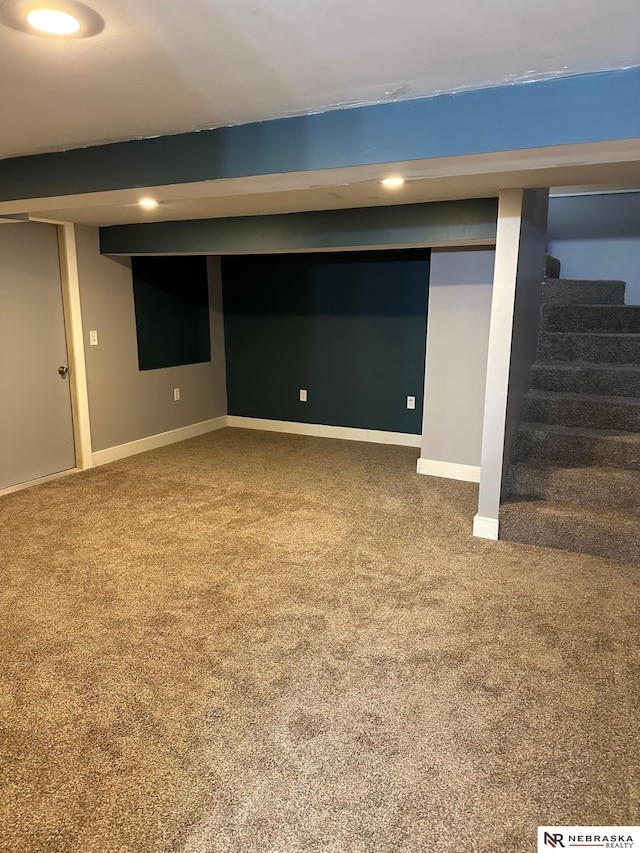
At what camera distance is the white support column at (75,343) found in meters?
4.48

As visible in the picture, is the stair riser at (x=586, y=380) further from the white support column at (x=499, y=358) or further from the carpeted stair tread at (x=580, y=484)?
the white support column at (x=499, y=358)

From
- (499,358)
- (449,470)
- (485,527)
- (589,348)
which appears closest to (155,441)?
(449,470)

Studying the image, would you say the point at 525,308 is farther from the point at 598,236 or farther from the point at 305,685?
the point at 305,685

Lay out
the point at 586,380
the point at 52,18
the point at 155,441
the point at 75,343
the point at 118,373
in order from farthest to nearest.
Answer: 1. the point at 155,441
2. the point at 118,373
3. the point at 75,343
4. the point at 586,380
5. the point at 52,18

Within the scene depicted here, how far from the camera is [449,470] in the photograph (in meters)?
4.66

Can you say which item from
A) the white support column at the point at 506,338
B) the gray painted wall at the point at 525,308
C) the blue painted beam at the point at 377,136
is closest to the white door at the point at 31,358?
the blue painted beam at the point at 377,136

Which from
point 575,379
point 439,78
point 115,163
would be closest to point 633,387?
point 575,379

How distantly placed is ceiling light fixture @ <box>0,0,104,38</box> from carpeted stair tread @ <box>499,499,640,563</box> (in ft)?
10.0

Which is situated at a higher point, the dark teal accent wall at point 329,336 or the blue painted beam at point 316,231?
the blue painted beam at point 316,231

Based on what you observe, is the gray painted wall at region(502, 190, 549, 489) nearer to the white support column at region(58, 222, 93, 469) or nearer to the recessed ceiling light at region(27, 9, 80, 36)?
the recessed ceiling light at region(27, 9, 80, 36)

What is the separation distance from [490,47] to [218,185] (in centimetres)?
117

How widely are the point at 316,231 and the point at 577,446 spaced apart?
224cm

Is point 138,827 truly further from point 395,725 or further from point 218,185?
point 218,185

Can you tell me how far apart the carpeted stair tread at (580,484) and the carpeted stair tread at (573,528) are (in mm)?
57
